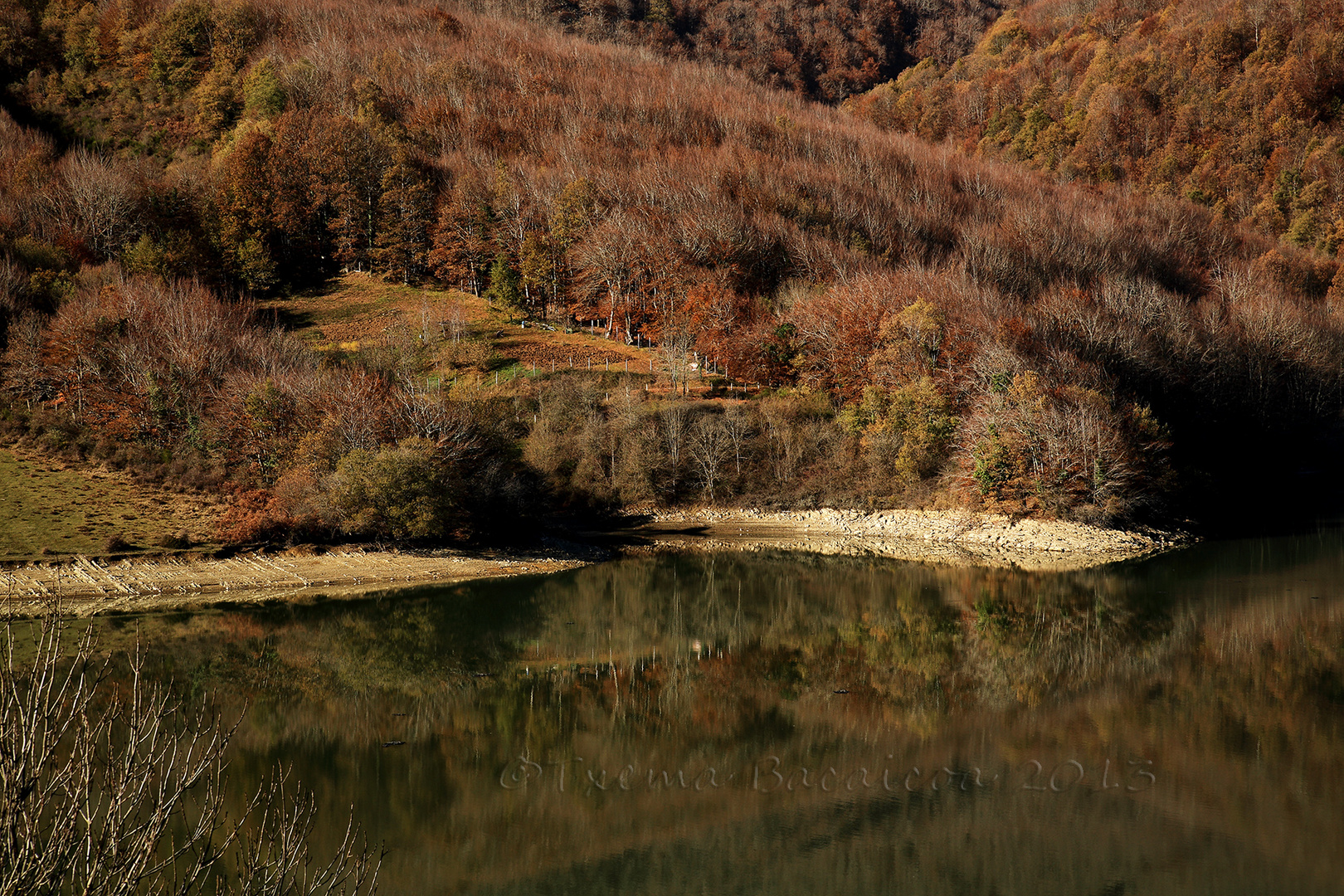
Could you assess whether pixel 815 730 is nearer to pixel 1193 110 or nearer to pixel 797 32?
pixel 1193 110

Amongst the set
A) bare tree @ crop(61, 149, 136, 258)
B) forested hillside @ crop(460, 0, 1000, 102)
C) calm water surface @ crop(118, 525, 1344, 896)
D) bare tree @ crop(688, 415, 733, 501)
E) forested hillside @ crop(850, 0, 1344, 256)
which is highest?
forested hillside @ crop(460, 0, 1000, 102)

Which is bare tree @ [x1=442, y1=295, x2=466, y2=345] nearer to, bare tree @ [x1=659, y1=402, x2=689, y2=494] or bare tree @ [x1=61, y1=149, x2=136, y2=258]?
bare tree @ [x1=659, y1=402, x2=689, y2=494]

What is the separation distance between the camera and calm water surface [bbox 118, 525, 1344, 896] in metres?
15.5

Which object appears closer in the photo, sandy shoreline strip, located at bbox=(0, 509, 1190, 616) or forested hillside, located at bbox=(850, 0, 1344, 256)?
sandy shoreline strip, located at bbox=(0, 509, 1190, 616)

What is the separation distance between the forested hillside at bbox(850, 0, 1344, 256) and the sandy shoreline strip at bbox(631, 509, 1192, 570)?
65.9 metres

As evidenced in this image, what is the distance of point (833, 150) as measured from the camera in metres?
99.9

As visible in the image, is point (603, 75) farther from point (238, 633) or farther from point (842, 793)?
point (842, 793)

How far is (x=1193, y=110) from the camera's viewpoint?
10750cm

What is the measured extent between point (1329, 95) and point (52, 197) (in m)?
120

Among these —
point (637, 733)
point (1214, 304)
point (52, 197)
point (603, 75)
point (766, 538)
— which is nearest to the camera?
point (637, 733)

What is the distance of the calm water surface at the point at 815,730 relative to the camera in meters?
15.5

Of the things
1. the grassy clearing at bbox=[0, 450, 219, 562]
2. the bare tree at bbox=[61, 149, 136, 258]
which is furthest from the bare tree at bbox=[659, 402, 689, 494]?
the bare tree at bbox=[61, 149, 136, 258]

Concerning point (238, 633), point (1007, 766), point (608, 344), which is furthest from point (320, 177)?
point (1007, 766)

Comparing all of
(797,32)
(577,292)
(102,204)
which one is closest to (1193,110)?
(797,32)
